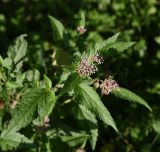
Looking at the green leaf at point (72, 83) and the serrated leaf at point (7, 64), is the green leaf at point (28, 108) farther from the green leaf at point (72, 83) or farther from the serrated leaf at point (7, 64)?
the serrated leaf at point (7, 64)

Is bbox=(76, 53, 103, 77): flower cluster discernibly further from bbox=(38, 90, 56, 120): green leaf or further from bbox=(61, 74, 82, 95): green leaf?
bbox=(38, 90, 56, 120): green leaf

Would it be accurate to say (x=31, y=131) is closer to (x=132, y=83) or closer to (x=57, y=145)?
(x=57, y=145)

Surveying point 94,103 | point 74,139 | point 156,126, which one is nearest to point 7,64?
point 94,103

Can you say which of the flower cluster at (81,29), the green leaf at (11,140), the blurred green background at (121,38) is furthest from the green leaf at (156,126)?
the green leaf at (11,140)

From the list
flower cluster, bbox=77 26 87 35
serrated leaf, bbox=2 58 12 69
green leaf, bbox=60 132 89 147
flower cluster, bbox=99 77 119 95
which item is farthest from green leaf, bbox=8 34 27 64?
flower cluster, bbox=99 77 119 95

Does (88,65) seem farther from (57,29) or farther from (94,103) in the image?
(57,29)
